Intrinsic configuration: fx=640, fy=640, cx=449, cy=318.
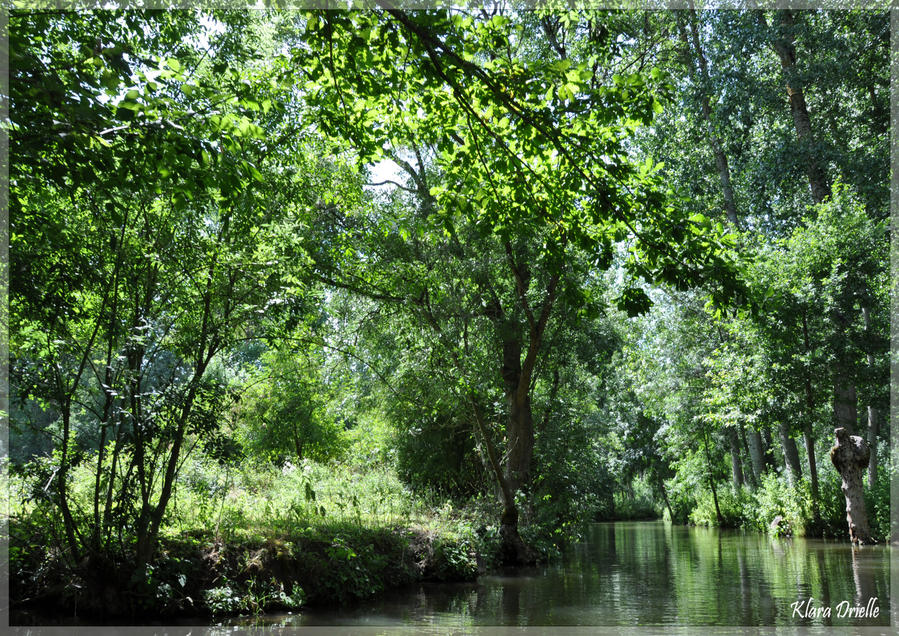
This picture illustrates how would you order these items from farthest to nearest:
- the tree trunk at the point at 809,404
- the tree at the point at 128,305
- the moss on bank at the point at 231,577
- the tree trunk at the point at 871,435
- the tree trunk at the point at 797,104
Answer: the tree trunk at the point at 871,435
the tree trunk at the point at 797,104
the tree trunk at the point at 809,404
the moss on bank at the point at 231,577
the tree at the point at 128,305

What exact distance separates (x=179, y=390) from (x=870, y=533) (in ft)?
53.0

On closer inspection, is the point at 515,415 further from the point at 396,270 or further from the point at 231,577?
the point at 231,577

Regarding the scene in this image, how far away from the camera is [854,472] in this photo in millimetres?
14789

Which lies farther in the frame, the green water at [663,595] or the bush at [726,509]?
the bush at [726,509]

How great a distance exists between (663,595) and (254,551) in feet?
20.0

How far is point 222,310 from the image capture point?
8.57 m

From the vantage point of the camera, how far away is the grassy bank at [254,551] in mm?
7504

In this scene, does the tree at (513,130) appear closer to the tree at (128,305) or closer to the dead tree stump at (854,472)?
the tree at (128,305)

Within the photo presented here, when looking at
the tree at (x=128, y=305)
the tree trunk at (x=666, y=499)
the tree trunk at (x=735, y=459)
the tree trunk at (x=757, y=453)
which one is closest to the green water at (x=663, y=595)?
the tree at (x=128, y=305)

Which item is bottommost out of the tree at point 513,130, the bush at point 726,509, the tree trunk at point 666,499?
the tree trunk at point 666,499

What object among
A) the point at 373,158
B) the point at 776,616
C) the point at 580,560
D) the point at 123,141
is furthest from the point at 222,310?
the point at 580,560

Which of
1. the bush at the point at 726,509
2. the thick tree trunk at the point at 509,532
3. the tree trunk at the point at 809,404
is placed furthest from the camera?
the bush at the point at 726,509

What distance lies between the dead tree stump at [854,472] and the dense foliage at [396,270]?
3.16ft

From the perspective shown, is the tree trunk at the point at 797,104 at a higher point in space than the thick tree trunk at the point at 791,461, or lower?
higher
